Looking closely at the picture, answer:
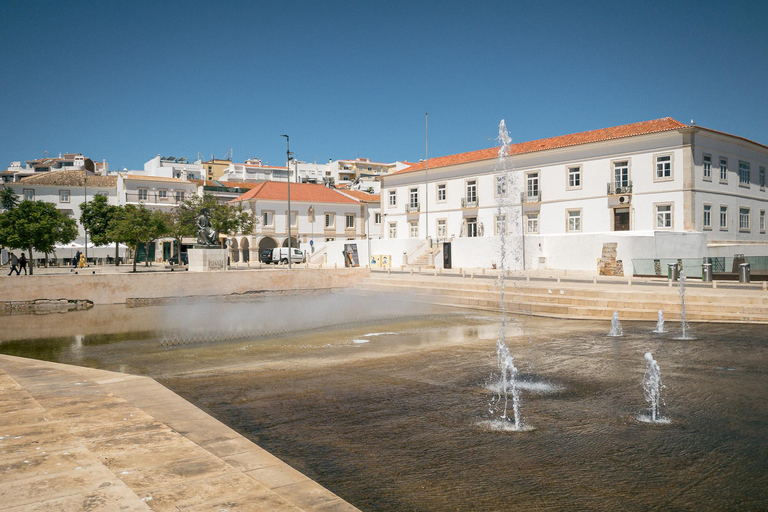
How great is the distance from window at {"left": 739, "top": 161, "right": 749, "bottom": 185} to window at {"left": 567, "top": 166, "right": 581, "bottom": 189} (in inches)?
403

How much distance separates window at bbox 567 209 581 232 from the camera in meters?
39.0

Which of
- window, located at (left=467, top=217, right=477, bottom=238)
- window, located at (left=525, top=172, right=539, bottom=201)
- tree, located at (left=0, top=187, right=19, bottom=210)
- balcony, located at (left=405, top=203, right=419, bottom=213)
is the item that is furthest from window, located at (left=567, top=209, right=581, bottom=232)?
tree, located at (left=0, top=187, right=19, bottom=210)

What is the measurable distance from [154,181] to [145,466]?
68.9 metres

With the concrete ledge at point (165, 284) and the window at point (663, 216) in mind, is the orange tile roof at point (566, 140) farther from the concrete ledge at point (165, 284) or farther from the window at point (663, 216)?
the concrete ledge at point (165, 284)

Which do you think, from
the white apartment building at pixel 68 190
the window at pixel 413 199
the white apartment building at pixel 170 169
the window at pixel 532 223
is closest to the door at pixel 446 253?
the window at pixel 532 223

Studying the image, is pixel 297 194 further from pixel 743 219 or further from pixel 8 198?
pixel 743 219

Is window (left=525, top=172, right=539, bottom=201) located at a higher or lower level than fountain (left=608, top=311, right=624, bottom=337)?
higher

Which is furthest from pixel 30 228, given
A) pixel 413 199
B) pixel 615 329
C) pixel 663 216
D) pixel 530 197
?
pixel 663 216

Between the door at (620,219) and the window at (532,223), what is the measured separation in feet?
19.2

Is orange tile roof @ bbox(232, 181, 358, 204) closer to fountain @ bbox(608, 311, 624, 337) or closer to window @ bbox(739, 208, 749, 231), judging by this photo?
window @ bbox(739, 208, 749, 231)

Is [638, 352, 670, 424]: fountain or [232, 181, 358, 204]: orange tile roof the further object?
[232, 181, 358, 204]: orange tile roof

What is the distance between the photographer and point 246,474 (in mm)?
4457

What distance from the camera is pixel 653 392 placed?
26.3 feet

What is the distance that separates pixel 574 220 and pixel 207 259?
80.0 ft
